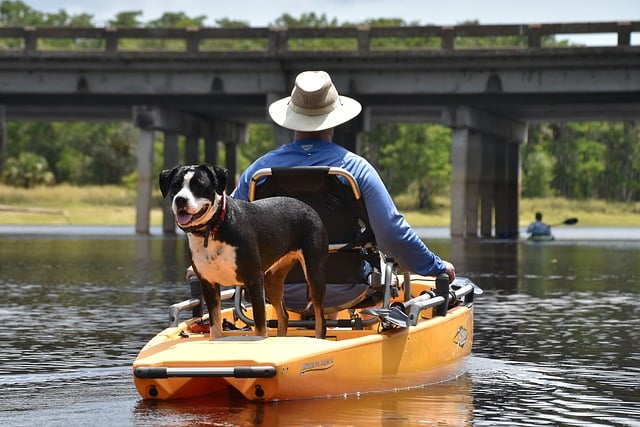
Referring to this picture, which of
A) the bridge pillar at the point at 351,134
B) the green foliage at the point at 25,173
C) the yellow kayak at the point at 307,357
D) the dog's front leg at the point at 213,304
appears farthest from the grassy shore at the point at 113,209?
the dog's front leg at the point at 213,304

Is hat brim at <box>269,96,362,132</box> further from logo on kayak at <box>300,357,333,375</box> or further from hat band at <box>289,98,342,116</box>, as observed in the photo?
logo on kayak at <box>300,357,333,375</box>

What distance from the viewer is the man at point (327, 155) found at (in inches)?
422

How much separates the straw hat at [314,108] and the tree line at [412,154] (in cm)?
9269

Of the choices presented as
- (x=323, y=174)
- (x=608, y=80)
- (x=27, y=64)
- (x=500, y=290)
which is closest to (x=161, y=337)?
(x=323, y=174)

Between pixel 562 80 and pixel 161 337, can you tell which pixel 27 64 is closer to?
pixel 562 80

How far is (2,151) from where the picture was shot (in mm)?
104000

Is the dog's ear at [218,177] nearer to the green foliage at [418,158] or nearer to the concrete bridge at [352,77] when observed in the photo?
the concrete bridge at [352,77]

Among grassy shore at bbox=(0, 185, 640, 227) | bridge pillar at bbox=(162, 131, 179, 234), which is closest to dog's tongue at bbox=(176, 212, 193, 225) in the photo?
bridge pillar at bbox=(162, 131, 179, 234)

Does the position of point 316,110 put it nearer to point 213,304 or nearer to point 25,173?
point 213,304

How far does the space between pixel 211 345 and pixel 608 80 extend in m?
40.8

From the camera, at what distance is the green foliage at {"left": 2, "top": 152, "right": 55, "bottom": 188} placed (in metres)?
103

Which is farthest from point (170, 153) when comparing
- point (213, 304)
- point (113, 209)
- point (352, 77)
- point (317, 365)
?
point (317, 365)

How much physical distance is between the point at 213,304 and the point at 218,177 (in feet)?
3.12

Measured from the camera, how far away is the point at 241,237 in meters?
9.52
